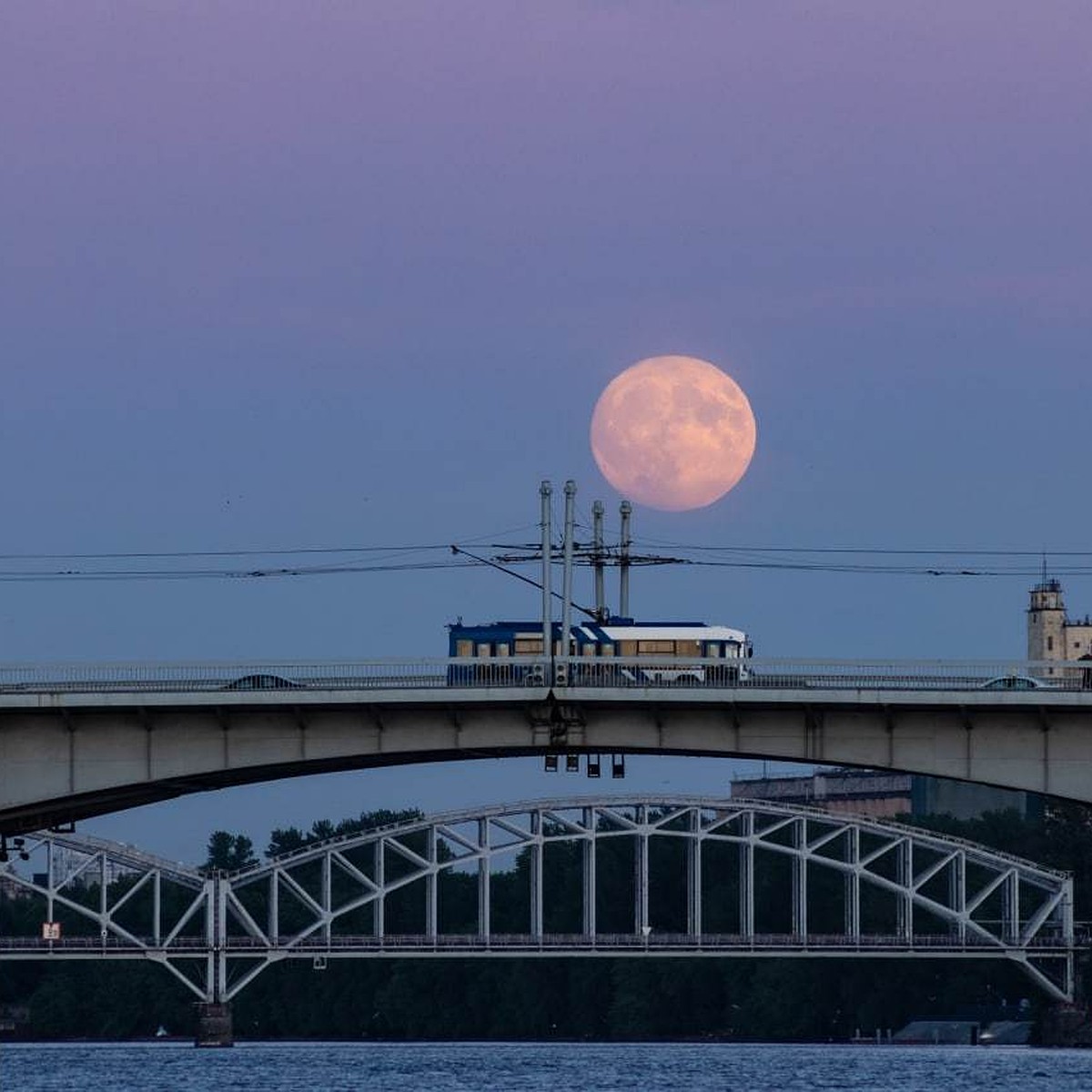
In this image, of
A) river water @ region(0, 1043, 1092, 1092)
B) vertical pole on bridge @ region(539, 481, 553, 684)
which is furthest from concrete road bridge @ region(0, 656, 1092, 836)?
river water @ region(0, 1043, 1092, 1092)

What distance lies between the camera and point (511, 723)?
97438 mm

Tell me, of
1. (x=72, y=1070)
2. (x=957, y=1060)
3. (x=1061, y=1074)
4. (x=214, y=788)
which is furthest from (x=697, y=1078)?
(x=214, y=788)

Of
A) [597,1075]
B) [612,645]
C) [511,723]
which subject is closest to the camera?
[511,723]

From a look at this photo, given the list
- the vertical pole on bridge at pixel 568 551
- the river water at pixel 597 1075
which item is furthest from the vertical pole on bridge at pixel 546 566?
the river water at pixel 597 1075

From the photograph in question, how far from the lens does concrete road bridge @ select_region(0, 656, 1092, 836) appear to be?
9494cm

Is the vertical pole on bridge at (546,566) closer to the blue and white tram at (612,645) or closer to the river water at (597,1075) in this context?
the blue and white tram at (612,645)

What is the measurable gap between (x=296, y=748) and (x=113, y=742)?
220 inches

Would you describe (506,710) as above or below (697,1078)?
above

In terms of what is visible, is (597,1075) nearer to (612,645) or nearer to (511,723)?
(612,645)

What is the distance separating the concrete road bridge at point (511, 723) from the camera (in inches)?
3738

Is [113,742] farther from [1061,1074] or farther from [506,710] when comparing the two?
[1061,1074]

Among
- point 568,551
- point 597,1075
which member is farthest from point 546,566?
point 597,1075

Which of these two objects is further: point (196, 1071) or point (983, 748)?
point (196, 1071)

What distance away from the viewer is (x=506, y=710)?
3831 inches
